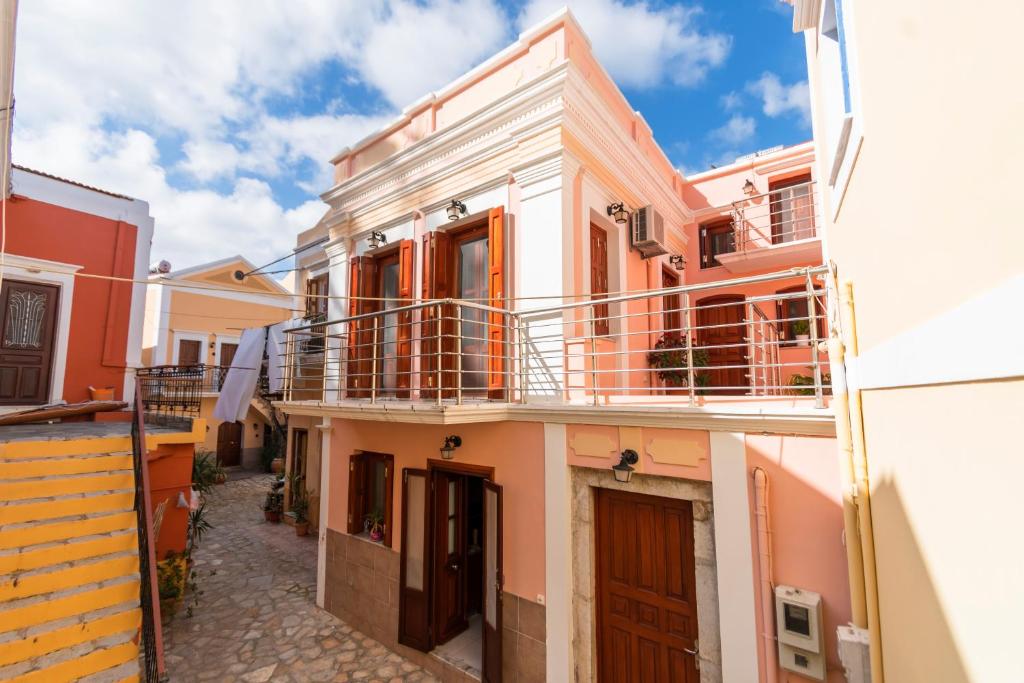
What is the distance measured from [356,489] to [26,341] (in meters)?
7.36

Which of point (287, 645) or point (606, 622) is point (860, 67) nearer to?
point (606, 622)

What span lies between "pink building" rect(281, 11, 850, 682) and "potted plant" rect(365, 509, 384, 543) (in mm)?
50

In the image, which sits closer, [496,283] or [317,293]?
[496,283]

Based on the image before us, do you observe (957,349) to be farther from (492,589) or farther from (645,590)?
(492,589)

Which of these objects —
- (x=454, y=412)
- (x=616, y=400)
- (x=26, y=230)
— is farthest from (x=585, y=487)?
(x=26, y=230)

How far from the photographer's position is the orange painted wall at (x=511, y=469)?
5137mm

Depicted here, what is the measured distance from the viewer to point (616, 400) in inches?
213

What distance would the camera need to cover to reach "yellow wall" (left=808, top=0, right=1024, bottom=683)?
3.34 feet

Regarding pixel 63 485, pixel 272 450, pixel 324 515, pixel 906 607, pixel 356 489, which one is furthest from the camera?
pixel 272 450

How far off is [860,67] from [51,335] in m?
12.9

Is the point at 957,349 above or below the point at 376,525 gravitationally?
above

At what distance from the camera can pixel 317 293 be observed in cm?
1239

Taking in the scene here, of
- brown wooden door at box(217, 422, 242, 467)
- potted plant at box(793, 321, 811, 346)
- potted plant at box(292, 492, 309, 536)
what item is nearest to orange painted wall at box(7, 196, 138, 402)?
potted plant at box(292, 492, 309, 536)

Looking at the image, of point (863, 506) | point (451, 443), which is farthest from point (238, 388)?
point (863, 506)
